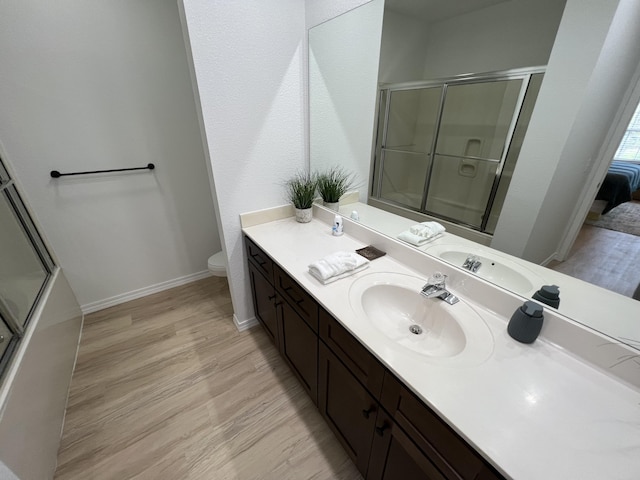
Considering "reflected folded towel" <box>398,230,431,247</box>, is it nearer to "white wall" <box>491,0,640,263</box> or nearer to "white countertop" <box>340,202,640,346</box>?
"white countertop" <box>340,202,640,346</box>

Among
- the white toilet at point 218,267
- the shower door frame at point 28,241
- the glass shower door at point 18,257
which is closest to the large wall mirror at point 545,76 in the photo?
the white toilet at point 218,267

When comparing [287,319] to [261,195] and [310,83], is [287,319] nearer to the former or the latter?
[261,195]

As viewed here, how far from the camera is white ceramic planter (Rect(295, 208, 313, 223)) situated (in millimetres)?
1724

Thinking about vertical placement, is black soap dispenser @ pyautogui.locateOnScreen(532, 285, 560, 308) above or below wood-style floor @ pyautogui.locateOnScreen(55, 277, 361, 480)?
above

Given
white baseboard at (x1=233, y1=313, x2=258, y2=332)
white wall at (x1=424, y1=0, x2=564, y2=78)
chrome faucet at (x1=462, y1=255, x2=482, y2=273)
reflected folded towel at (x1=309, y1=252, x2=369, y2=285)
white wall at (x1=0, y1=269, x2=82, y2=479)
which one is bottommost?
white baseboard at (x1=233, y1=313, x2=258, y2=332)

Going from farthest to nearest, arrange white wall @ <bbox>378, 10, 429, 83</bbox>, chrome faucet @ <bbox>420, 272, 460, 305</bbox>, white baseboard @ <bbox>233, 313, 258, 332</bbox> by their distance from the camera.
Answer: white baseboard @ <bbox>233, 313, 258, 332</bbox> < white wall @ <bbox>378, 10, 429, 83</bbox> < chrome faucet @ <bbox>420, 272, 460, 305</bbox>

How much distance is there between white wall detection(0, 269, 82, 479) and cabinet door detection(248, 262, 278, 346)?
106 cm

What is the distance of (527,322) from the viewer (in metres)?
0.79

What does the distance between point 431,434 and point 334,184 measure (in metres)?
1.34

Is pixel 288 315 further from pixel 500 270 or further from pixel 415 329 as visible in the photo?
pixel 500 270

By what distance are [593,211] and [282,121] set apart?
1.49 meters

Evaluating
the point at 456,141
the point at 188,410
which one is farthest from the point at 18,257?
the point at 456,141

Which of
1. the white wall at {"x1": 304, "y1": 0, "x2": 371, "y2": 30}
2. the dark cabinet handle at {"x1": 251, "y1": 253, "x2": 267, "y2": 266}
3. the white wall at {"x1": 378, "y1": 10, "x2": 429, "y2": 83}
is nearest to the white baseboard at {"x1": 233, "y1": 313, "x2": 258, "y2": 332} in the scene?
the dark cabinet handle at {"x1": 251, "y1": 253, "x2": 267, "y2": 266}

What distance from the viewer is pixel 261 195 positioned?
1684mm
